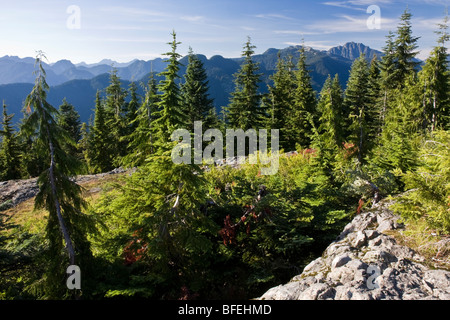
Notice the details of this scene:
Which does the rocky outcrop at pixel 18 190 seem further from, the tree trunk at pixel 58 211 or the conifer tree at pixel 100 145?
the tree trunk at pixel 58 211

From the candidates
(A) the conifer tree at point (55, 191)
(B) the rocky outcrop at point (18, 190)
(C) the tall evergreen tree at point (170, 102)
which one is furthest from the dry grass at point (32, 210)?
(A) the conifer tree at point (55, 191)

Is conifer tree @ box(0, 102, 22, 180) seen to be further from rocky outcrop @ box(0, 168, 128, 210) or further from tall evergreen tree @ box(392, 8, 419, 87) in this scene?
tall evergreen tree @ box(392, 8, 419, 87)

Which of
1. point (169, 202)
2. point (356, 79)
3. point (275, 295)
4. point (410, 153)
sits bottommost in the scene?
point (275, 295)

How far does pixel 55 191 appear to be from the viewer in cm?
681

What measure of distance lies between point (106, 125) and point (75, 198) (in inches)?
1265

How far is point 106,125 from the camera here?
3625cm

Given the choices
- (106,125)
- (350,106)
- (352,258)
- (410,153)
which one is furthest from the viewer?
(350,106)

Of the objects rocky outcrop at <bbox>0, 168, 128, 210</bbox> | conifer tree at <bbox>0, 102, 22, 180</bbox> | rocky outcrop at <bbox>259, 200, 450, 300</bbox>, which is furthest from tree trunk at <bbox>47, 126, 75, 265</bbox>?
conifer tree at <bbox>0, 102, 22, 180</bbox>

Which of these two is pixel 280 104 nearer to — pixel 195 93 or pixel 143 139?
pixel 195 93

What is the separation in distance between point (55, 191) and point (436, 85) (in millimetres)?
34436

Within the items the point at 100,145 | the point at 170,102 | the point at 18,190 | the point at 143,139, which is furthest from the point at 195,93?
the point at 170,102

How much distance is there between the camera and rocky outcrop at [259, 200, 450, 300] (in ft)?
14.8
